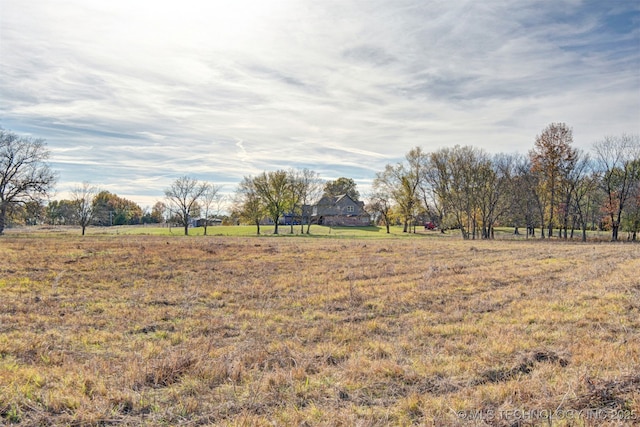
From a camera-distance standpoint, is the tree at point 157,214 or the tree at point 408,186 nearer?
the tree at point 408,186

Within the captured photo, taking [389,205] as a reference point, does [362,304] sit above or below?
below

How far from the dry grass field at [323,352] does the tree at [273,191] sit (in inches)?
2296

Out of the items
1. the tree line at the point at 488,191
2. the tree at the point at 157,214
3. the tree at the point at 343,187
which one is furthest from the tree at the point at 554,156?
the tree at the point at 157,214

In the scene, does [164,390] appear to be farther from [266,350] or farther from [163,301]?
[163,301]

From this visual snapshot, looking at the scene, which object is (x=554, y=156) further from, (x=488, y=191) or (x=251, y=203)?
(x=251, y=203)

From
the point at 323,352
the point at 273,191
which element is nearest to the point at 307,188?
the point at 273,191

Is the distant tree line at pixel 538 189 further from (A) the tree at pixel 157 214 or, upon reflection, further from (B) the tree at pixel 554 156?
(A) the tree at pixel 157 214

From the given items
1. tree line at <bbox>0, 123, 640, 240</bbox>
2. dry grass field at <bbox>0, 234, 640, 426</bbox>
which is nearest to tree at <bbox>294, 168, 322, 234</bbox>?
tree line at <bbox>0, 123, 640, 240</bbox>

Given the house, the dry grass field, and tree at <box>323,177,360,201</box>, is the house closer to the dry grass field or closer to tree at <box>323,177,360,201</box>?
tree at <box>323,177,360,201</box>

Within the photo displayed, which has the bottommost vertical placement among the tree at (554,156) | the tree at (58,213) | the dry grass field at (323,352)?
the dry grass field at (323,352)

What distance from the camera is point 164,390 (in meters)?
5.66

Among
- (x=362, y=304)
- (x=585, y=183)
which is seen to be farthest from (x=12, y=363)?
(x=585, y=183)

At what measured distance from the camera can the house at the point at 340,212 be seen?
9612cm

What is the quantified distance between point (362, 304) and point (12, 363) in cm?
846
